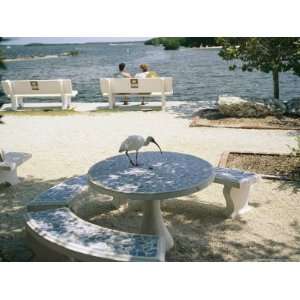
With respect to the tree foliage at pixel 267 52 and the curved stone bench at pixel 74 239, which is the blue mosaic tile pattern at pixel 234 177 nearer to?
the curved stone bench at pixel 74 239

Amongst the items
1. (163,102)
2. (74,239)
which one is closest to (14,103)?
(163,102)

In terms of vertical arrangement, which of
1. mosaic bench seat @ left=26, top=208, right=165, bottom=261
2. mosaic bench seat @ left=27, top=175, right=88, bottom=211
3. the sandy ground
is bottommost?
the sandy ground

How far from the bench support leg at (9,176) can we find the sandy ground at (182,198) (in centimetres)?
9

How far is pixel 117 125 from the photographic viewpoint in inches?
294

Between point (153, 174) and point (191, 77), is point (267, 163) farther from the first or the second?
point (191, 77)

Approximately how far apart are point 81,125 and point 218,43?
2.97 meters

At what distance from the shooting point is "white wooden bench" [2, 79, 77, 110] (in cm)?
865

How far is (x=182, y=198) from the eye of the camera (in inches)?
171

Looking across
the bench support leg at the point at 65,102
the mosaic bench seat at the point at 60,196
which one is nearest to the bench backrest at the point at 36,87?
the bench support leg at the point at 65,102

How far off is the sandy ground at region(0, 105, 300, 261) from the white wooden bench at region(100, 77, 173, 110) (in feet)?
2.64

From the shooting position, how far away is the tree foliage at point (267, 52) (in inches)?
279

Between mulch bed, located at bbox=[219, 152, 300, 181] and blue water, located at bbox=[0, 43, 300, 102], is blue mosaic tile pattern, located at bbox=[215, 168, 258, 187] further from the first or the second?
blue water, located at bbox=[0, 43, 300, 102]

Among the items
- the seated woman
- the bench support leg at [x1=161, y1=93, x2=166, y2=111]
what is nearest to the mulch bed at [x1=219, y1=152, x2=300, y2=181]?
the bench support leg at [x1=161, y1=93, x2=166, y2=111]

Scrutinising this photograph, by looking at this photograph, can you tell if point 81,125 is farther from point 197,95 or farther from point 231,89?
point 231,89
